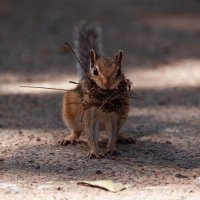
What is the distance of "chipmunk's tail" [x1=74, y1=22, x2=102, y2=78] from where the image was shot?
6363 mm

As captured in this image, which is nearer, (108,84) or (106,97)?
(108,84)

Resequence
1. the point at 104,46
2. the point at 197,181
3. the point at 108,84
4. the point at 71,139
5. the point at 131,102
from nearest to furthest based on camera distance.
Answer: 1. the point at 197,181
2. the point at 108,84
3. the point at 71,139
4. the point at 131,102
5. the point at 104,46

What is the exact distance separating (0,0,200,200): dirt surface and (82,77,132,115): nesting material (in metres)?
0.38

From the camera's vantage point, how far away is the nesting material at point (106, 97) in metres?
5.07

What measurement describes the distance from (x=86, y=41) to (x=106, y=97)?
1.47 meters

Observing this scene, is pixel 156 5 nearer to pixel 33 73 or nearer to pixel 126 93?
pixel 33 73

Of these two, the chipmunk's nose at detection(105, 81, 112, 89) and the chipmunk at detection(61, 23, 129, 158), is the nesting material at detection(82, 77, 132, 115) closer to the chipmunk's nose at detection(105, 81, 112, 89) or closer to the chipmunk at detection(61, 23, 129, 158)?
the chipmunk at detection(61, 23, 129, 158)

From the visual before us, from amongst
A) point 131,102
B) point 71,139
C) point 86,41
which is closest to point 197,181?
point 71,139

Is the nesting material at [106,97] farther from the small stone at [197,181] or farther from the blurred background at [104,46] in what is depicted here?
the blurred background at [104,46]

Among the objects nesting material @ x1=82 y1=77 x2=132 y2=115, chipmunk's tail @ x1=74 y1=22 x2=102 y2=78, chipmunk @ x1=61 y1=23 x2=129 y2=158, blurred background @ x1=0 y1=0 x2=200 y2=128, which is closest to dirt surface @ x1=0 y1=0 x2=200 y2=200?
blurred background @ x1=0 y1=0 x2=200 y2=128

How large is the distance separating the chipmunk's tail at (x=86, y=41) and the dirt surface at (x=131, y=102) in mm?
705

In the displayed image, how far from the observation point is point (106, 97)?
509 cm

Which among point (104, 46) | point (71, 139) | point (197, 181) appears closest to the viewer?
point (197, 181)

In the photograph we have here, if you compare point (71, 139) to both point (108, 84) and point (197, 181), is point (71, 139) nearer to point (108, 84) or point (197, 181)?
point (108, 84)
